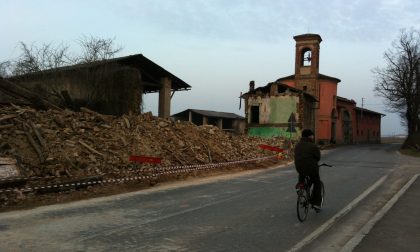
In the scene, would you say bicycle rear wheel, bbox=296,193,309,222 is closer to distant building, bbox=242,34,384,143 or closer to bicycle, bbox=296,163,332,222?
bicycle, bbox=296,163,332,222

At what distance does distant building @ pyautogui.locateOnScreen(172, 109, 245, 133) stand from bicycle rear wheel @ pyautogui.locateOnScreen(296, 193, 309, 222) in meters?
51.0

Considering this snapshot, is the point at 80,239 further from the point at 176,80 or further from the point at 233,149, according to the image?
the point at 176,80

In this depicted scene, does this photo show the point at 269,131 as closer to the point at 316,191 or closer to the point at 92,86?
→ the point at 92,86

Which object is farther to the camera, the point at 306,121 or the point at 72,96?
the point at 306,121

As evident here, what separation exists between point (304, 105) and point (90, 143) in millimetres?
39017

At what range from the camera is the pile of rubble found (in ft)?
46.8

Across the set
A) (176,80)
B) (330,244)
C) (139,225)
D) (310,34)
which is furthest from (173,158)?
(310,34)

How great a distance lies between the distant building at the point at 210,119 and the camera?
6366 centimetres

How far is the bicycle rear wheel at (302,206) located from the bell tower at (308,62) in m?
52.4

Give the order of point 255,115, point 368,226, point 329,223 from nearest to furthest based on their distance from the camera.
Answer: point 368,226 → point 329,223 → point 255,115

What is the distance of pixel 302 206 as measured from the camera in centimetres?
931

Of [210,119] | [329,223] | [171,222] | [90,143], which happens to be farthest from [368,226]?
[210,119]

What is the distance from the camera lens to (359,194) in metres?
13.7

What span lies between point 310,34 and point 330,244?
178 feet
